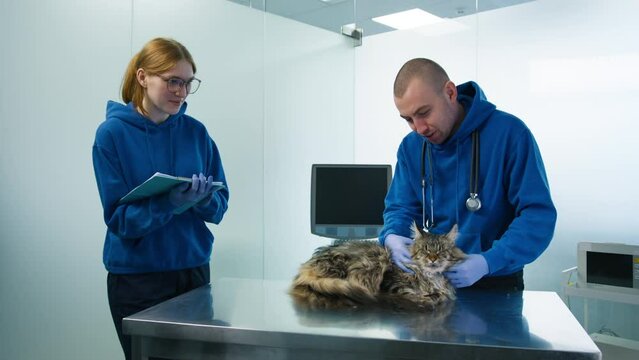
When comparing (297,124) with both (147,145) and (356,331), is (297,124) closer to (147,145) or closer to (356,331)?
(147,145)

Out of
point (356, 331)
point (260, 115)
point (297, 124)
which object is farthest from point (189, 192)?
point (297, 124)

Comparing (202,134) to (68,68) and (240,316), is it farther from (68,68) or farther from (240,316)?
(68,68)

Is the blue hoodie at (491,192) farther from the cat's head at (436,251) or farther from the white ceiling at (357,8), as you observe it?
the white ceiling at (357,8)

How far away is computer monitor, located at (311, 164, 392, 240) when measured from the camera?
4188 millimetres

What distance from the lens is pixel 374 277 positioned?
1640 mm

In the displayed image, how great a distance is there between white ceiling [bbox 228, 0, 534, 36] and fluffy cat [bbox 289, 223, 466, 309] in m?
3.32

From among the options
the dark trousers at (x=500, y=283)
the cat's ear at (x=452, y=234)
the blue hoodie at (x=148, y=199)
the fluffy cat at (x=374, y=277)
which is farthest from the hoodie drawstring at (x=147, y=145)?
the dark trousers at (x=500, y=283)

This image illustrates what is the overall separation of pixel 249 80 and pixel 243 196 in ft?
3.30

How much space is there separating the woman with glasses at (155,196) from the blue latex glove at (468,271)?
3.33ft

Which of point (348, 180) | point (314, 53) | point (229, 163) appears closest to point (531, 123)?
point (348, 180)

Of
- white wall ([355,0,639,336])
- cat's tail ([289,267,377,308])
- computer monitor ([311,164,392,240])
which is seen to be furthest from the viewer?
computer monitor ([311,164,392,240])

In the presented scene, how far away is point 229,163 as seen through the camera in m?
4.30

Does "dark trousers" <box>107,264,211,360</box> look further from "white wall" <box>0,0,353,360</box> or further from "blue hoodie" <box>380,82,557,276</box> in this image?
"white wall" <box>0,0,353,360</box>

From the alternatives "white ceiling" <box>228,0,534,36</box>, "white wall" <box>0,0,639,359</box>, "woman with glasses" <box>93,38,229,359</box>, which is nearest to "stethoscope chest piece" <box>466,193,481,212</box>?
"woman with glasses" <box>93,38,229,359</box>
